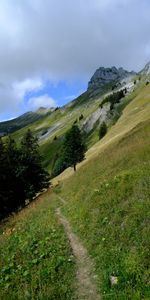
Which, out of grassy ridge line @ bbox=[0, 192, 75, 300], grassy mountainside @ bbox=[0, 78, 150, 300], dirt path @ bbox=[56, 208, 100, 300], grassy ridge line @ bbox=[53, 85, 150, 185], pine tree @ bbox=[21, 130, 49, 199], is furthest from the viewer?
grassy ridge line @ bbox=[53, 85, 150, 185]

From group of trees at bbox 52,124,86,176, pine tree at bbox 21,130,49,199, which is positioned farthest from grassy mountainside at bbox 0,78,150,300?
group of trees at bbox 52,124,86,176

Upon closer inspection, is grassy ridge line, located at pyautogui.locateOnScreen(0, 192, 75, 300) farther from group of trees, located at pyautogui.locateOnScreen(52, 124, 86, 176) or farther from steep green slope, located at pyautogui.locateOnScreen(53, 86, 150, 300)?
group of trees, located at pyautogui.locateOnScreen(52, 124, 86, 176)

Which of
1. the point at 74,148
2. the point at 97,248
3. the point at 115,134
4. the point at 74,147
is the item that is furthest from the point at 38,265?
the point at 115,134

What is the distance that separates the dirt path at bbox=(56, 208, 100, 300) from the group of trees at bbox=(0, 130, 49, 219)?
25.9m

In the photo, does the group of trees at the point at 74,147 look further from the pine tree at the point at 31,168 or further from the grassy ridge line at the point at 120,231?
the grassy ridge line at the point at 120,231

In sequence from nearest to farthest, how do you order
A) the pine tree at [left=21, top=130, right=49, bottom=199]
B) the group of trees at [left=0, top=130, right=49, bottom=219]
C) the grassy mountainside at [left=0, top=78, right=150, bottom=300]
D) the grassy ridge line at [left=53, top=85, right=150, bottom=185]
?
the grassy mountainside at [left=0, top=78, right=150, bottom=300], the group of trees at [left=0, top=130, right=49, bottom=219], the pine tree at [left=21, top=130, right=49, bottom=199], the grassy ridge line at [left=53, top=85, right=150, bottom=185]

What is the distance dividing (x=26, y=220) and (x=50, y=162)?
15409 cm

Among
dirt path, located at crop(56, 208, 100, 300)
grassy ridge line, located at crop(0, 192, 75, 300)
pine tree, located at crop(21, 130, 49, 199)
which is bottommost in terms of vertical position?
dirt path, located at crop(56, 208, 100, 300)

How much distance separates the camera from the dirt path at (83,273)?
1251 cm

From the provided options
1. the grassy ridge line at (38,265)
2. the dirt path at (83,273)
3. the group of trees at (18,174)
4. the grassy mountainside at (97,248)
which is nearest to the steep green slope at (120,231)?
the grassy mountainside at (97,248)

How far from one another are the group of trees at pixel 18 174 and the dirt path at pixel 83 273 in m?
25.9

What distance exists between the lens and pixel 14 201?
159 ft

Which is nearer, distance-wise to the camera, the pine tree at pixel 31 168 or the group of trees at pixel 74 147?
the pine tree at pixel 31 168

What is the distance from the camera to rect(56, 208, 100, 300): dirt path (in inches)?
492
